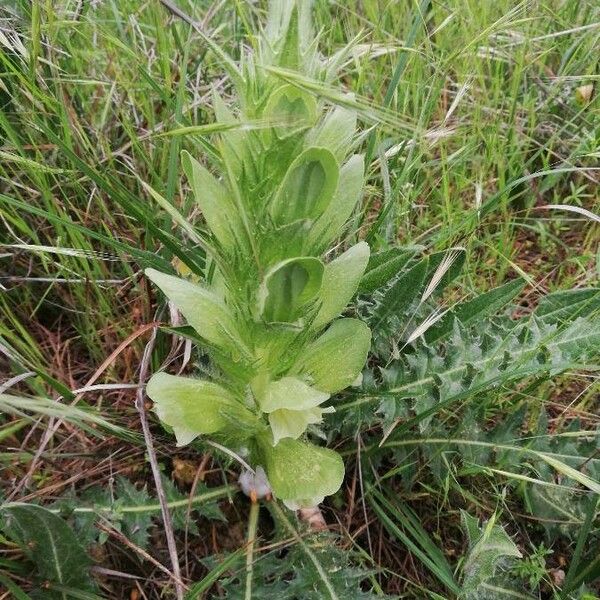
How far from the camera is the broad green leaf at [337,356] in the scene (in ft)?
4.61

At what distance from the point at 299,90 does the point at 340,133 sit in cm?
16

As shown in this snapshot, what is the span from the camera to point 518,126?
2.21 meters

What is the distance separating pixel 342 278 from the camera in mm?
1361

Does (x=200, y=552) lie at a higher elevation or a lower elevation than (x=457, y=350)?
lower

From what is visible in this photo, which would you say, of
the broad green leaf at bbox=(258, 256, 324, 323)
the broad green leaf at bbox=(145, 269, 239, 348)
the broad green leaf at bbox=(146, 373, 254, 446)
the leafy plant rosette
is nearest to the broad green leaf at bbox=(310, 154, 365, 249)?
the leafy plant rosette

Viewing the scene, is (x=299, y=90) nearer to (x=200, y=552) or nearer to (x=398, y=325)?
(x=398, y=325)

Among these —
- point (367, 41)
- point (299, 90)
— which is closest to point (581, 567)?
point (299, 90)

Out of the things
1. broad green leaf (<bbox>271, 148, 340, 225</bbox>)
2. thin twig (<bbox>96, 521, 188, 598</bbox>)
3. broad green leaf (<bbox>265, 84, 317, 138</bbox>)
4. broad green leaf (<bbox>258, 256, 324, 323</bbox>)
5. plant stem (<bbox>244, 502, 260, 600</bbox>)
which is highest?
broad green leaf (<bbox>265, 84, 317, 138</bbox>)

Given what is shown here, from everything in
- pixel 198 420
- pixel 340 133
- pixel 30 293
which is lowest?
pixel 30 293

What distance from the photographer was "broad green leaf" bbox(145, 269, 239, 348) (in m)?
1.25

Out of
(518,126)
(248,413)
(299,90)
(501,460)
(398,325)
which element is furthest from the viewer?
(518,126)

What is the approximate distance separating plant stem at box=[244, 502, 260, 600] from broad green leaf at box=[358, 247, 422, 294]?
58 centimetres

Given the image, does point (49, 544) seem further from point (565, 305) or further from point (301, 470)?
point (565, 305)

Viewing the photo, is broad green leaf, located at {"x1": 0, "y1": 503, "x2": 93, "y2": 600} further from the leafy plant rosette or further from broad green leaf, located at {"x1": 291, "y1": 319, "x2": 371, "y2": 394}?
broad green leaf, located at {"x1": 291, "y1": 319, "x2": 371, "y2": 394}
